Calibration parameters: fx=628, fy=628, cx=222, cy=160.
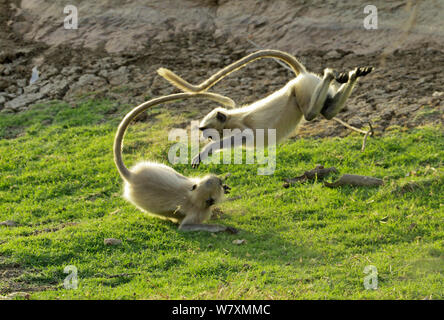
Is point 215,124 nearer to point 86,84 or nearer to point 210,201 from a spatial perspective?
point 210,201

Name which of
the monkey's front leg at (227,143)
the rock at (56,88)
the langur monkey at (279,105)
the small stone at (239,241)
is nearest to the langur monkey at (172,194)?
the small stone at (239,241)

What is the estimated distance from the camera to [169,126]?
38.8ft

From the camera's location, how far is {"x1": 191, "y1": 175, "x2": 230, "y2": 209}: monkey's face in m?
8.00

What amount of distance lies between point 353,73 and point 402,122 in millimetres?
4756

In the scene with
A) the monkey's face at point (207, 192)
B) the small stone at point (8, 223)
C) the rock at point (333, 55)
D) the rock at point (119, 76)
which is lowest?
the small stone at point (8, 223)

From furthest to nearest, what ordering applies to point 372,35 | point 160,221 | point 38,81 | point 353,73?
point 38,81 < point 372,35 < point 160,221 < point 353,73

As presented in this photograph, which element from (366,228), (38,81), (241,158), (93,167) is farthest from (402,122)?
(38,81)

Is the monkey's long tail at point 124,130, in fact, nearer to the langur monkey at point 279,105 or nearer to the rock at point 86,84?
the langur monkey at point 279,105

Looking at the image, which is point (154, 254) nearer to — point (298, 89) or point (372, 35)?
point (298, 89)

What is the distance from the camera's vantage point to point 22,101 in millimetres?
13711

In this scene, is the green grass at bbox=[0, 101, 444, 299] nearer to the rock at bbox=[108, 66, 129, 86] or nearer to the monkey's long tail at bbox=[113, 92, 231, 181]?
the monkey's long tail at bbox=[113, 92, 231, 181]

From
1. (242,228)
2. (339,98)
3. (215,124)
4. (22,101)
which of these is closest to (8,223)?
(242,228)

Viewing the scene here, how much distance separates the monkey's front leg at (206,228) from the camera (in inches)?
310

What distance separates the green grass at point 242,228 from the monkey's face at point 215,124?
4.22 ft
